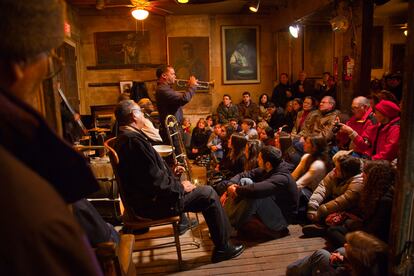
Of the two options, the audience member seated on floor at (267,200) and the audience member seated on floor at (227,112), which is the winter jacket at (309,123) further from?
the audience member seated on floor at (227,112)

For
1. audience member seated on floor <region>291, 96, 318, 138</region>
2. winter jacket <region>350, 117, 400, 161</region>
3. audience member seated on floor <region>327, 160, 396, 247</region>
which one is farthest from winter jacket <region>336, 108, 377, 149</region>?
audience member seated on floor <region>327, 160, 396, 247</region>

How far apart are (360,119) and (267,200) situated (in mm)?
2004

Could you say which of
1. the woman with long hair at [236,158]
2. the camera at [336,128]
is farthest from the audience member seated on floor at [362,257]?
the camera at [336,128]

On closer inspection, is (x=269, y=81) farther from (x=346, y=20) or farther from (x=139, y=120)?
(x=139, y=120)

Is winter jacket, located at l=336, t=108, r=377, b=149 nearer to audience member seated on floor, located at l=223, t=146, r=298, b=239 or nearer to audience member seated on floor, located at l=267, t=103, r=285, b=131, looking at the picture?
audience member seated on floor, located at l=223, t=146, r=298, b=239

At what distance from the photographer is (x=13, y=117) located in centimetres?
62

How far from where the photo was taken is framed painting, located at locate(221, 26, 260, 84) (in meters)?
9.80

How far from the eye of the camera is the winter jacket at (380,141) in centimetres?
385

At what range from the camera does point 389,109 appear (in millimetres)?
3932

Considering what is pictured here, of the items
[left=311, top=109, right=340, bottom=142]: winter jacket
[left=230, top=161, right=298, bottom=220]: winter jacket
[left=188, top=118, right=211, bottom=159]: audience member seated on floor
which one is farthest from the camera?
[left=188, top=118, right=211, bottom=159]: audience member seated on floor

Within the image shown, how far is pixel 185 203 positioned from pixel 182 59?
7038mm

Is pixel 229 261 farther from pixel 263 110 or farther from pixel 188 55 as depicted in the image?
pixel 188 55

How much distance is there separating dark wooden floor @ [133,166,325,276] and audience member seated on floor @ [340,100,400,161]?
1.28m

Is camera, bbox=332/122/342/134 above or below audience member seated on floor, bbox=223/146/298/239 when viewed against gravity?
above
